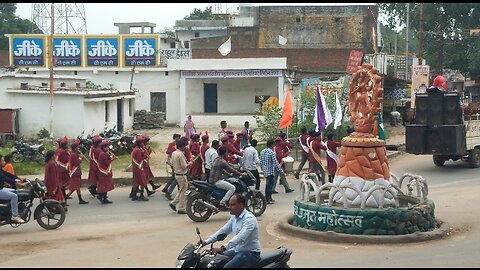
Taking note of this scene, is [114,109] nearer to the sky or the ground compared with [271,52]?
nearer to the ground

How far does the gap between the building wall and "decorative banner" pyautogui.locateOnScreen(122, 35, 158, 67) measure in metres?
2.50

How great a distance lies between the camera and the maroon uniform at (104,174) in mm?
15703

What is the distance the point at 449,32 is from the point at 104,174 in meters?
35.8

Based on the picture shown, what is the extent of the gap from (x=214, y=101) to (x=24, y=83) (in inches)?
480

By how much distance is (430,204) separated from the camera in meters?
12.1

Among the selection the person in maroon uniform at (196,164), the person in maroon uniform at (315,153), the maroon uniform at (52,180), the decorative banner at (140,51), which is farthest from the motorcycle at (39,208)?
the decorative banner at (140,51)

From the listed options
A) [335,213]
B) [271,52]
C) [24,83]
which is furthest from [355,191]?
[271,52]

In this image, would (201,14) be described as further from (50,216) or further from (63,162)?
(50,216)

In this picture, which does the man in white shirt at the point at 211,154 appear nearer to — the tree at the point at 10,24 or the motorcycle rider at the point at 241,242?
the motorcycle rider at the point at 241,242

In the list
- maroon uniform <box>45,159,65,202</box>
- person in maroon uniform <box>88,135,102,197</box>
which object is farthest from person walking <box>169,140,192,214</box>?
person in maroon uniform <box>88,135,102,197</box>

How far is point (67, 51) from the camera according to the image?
36938 millimetres

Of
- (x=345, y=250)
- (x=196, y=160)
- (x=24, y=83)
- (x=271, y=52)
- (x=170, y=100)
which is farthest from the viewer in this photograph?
(x=271, y=52)

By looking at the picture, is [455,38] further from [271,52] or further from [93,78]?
[93,78]

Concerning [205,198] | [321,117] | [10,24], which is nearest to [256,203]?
[205,198]
